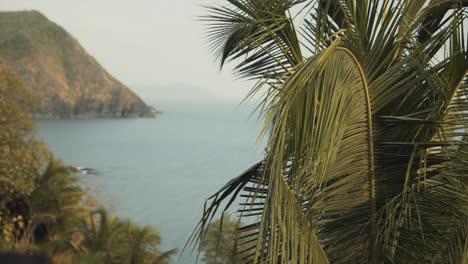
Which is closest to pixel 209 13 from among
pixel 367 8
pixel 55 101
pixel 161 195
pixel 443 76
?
pixel 367 8

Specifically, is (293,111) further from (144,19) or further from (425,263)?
(144,19)

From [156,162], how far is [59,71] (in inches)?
1674

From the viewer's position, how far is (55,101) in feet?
314

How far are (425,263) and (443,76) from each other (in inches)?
32.3

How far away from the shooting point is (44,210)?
13547mm

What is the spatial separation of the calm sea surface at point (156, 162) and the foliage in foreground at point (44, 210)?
58.0ft

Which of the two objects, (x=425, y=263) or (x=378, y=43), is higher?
(x=378, y=43)

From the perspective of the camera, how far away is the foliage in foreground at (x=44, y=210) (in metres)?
11.2

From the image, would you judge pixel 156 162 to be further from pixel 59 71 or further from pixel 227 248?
pixel 227 248

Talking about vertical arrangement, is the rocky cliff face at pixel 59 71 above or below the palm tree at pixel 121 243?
above

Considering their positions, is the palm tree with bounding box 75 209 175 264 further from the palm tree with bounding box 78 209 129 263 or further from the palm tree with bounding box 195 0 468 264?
the palm tree with bounding box 195 0 468 264

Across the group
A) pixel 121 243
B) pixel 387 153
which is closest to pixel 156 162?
pixel 121 243

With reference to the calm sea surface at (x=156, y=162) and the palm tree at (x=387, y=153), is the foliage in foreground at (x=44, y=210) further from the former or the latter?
the calm sea surface at (x=156, y=162)

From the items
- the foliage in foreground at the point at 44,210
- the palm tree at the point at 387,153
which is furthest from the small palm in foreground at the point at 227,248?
the foliage in foreground at the point at 44,210
